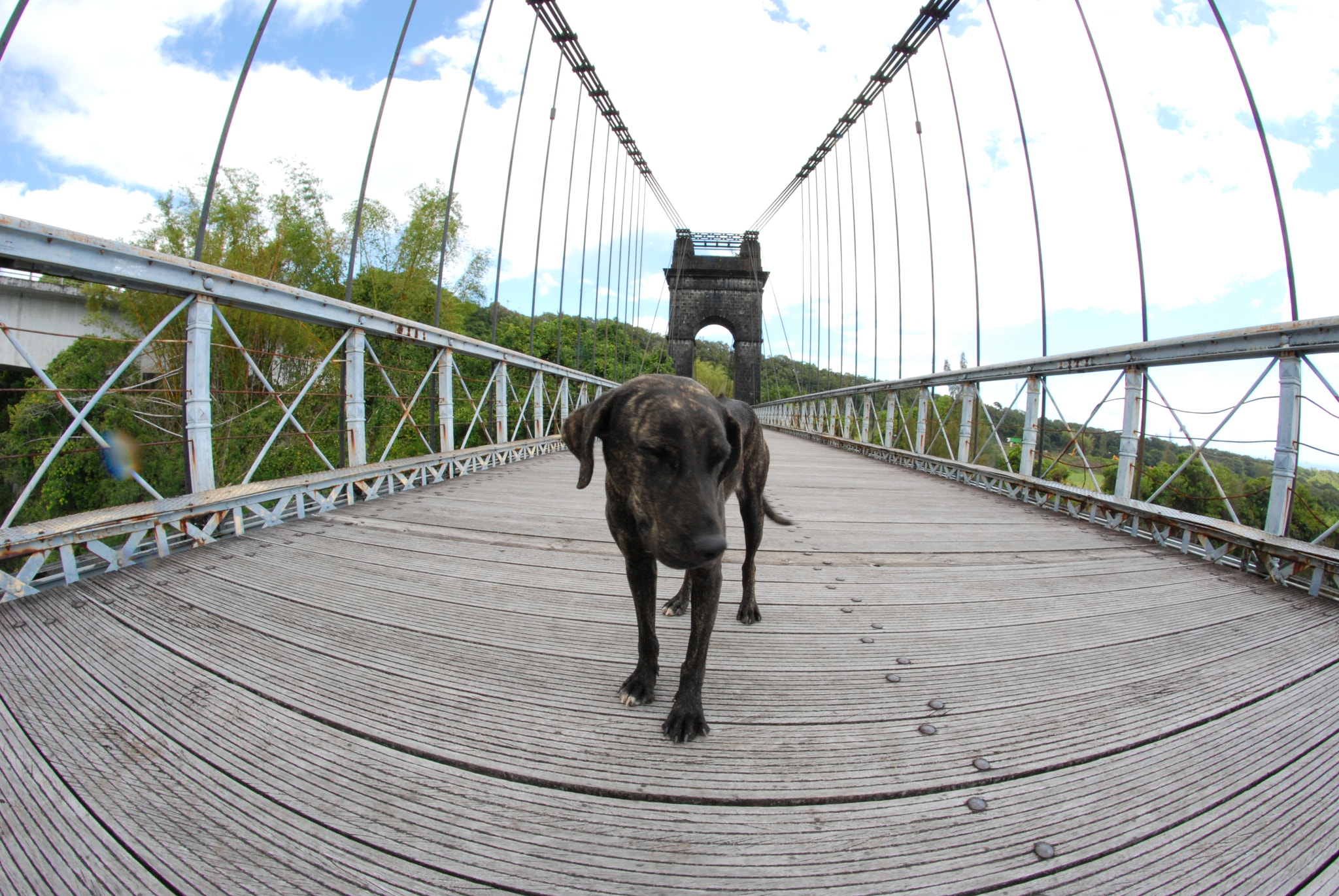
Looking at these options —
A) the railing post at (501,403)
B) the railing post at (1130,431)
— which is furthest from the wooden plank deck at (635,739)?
the railing post at (501,403)

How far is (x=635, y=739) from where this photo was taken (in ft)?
4.19

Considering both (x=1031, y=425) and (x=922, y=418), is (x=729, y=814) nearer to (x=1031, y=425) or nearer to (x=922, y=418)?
(x=1031, y=425)

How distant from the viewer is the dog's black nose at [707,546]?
1126 mm

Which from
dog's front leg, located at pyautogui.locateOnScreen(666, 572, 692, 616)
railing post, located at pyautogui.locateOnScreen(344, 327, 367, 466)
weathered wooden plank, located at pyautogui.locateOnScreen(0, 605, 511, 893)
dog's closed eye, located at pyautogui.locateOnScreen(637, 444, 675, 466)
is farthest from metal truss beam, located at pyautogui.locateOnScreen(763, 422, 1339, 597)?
railing post, located at pyautogui.locateOnScreen(344, 327, 367, 466)

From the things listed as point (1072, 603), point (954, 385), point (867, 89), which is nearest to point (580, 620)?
point (1072, 603)

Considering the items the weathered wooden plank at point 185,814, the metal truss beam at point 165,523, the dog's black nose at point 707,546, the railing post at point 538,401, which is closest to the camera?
the weathered wooden plank at point 185,814

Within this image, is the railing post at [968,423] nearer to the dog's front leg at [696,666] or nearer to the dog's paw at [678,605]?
the dog's paw at [678,605]

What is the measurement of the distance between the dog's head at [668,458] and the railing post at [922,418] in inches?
245

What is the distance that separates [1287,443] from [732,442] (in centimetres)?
324

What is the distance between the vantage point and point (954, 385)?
19.9 ft

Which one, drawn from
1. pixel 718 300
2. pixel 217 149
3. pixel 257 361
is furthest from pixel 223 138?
pixel 718 300

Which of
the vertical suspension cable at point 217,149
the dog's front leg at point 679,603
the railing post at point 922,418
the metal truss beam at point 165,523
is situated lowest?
the dog's front leg at point 679,603

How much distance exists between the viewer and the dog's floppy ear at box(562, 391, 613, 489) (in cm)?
142

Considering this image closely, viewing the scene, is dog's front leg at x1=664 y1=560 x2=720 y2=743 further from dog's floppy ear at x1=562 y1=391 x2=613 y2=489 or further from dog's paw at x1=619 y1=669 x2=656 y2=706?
dog's floppy ear at x1=562 y1=391 x2=613 y2=489
